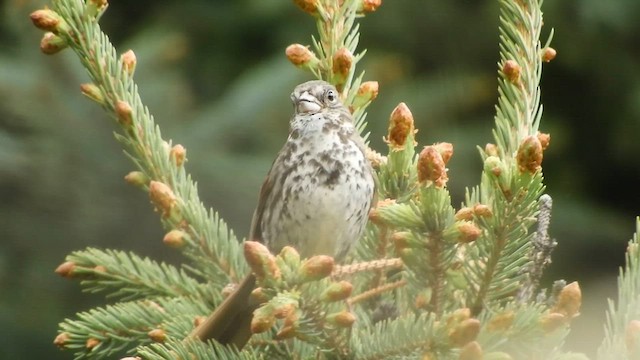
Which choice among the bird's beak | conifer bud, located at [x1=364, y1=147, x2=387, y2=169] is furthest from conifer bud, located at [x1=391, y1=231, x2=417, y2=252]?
the bird's beak

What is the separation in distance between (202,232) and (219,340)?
26 centimetres

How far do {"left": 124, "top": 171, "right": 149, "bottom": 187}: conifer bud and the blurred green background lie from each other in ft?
3.26

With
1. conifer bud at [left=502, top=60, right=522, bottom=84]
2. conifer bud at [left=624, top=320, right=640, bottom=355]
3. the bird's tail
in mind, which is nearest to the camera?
conifer bud at [left=624, top=320, right=640, bottom=355]

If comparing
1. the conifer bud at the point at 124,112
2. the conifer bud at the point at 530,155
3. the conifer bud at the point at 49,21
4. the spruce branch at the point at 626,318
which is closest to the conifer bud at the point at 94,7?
the conifer bud at the point at 49,21

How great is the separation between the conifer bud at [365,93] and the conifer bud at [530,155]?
0.59m

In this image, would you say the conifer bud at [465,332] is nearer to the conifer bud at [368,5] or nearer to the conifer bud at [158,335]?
the conifer bud at [158,335]

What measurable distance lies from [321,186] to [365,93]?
16.5 inches

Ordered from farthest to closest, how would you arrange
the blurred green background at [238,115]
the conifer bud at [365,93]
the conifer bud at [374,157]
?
the blurred green background at [238,115] < the conifer bud at [374,157] < the conifer bud at [365,93]

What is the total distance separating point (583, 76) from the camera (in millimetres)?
4266

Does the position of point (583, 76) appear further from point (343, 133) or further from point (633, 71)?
point (343, 133)

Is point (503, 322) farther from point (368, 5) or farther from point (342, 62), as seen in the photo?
point (368, 5)

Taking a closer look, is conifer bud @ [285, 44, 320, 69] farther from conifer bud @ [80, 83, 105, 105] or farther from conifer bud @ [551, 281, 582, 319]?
conifer bud @ [551, 281, 582, 319]

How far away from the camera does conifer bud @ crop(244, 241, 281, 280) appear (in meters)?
1.27

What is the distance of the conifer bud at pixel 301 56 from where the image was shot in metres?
1.76
